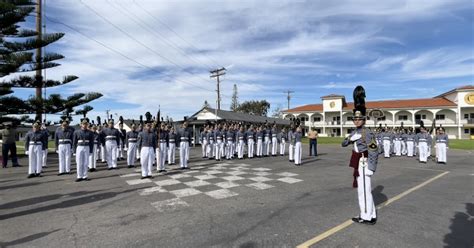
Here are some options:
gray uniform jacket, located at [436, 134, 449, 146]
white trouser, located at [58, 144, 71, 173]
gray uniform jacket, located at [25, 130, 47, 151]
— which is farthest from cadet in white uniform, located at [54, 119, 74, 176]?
gray uniform jacket, located at [436, 134, 449, 146]

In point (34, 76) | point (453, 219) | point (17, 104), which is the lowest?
point (453, 219)

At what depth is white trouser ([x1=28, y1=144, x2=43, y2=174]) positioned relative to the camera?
962 centimetres

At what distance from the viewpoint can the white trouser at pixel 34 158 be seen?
9.62 m

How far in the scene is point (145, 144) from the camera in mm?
9266

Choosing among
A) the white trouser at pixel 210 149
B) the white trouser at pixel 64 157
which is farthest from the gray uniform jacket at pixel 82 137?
the white trouser at pixel 210 149

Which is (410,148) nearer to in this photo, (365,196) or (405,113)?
(365,196)

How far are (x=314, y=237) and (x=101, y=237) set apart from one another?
307 centimetres

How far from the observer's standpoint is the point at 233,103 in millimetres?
77562

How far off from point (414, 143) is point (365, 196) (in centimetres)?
1580

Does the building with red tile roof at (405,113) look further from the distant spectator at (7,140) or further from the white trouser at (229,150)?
the distant spectator at (7,140)

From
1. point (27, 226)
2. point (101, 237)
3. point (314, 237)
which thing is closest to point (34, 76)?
point (27, 226)

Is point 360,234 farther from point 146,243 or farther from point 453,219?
point 146,243

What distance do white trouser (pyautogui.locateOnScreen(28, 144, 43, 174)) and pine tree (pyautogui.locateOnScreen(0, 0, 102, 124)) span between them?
966 cm

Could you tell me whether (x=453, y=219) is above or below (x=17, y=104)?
below
